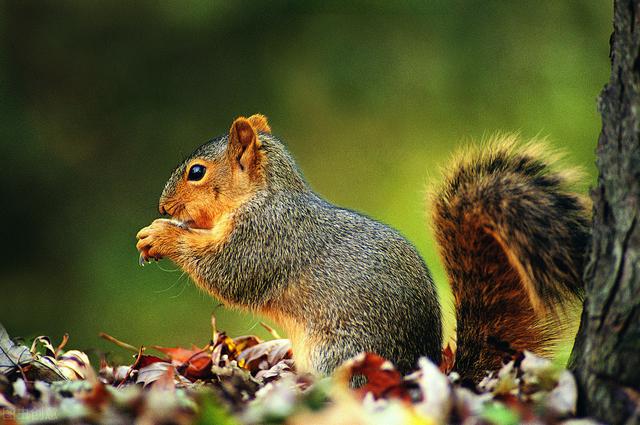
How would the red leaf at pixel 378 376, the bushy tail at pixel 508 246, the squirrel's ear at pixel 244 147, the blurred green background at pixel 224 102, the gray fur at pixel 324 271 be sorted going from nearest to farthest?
the red leaf at pixel 378 376 → the bushy tail at pixel 508 246 → the gray fur at pixel 324 271 → the squirrel's ear at pixel 244 147 → the blurred green background at pixel 224 102

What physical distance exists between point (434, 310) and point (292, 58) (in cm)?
218

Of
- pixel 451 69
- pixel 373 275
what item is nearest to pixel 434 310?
pixel 373 275

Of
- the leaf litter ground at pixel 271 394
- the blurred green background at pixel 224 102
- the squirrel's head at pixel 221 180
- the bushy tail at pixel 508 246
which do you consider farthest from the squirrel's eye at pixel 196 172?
the blurred green background at pixel 224 102

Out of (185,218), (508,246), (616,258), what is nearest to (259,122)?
(185,218)

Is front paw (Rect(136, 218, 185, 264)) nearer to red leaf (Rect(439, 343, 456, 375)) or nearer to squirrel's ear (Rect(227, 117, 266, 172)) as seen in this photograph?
squirrel's ear (Rect(227, 117, 266, 172))

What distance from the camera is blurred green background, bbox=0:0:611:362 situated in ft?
11.2

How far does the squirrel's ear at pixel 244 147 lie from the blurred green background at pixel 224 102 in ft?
5.03

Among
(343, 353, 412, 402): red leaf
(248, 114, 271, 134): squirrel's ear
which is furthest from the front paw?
(343, 353, 412, 402): red leaf

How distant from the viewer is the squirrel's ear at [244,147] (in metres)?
1.97

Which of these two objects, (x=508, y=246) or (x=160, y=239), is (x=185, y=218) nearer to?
(x=160, y=239)

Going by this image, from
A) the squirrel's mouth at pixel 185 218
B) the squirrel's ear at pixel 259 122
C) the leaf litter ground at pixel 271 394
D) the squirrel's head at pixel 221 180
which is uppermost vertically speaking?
the squirrel's ear at pixel 259 122

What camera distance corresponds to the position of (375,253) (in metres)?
1.77

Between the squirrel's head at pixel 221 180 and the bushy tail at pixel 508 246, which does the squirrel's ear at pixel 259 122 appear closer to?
the squirrel's head at pixel 221 180

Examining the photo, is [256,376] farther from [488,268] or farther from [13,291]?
[13,291]
